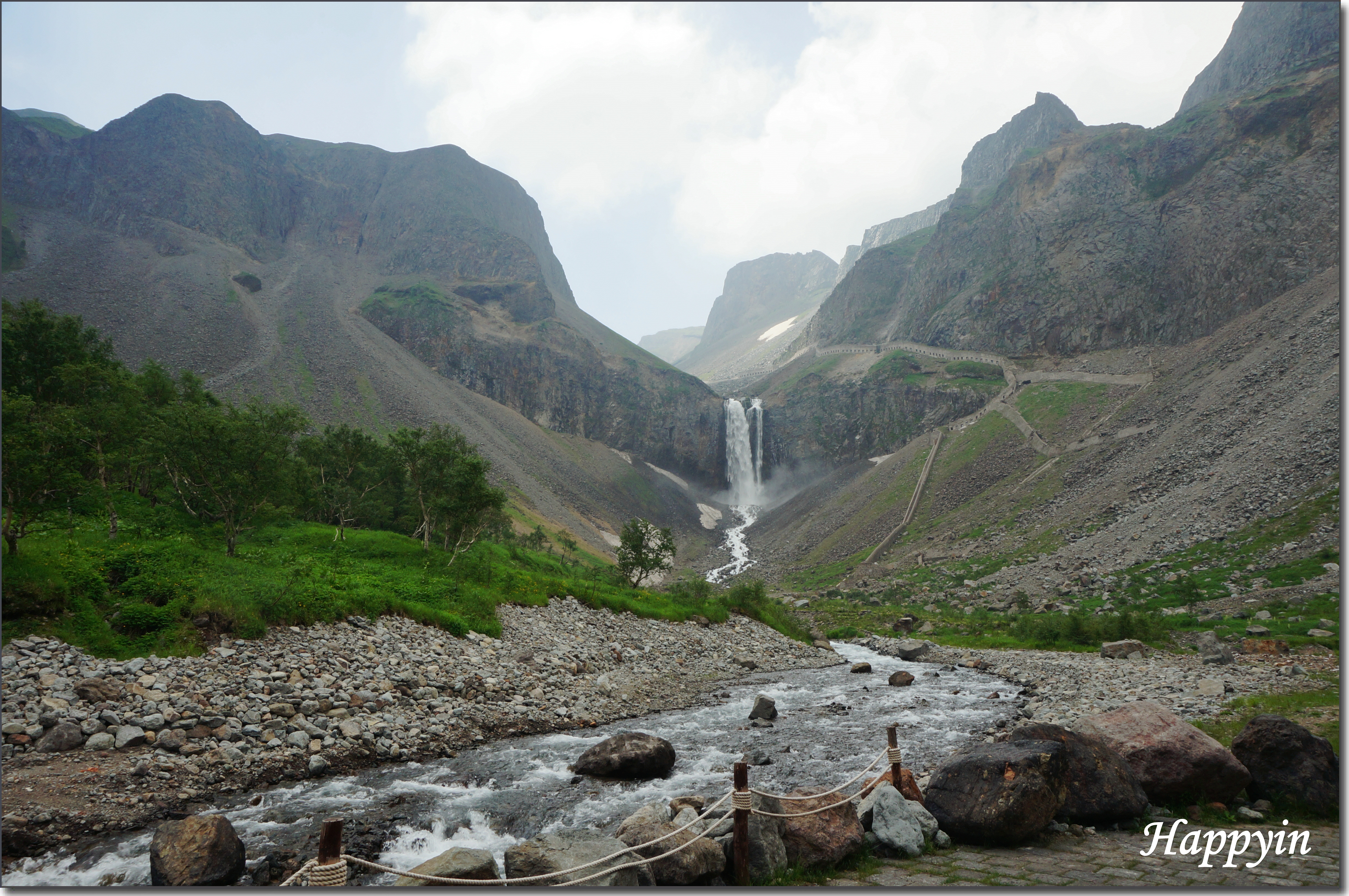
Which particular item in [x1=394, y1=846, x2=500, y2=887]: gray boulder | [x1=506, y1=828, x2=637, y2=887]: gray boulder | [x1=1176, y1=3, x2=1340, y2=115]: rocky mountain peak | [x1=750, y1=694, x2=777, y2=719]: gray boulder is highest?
[x1=1176, y1=3, x2=1340, y2=115]: rocky mountain peak

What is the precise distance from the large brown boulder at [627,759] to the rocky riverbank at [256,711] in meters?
3.99

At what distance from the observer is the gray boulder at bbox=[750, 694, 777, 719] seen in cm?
2088

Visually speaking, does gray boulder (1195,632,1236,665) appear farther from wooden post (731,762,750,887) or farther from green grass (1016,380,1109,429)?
green grass (1016,380,1109,429)

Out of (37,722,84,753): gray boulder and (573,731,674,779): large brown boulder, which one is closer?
(37,722,84,753): gray boulder

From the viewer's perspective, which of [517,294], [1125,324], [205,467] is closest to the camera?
[205,467]

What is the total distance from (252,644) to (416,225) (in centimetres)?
20859

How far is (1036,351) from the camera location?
113 m

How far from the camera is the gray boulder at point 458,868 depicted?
8719 mm

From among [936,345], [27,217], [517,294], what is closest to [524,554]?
[936,345]

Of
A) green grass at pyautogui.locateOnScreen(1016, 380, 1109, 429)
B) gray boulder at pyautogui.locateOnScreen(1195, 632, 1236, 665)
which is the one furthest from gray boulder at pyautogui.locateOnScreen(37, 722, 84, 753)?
green grass at pyautogui.locateOnScreen(1016, 380, 1109, 429)

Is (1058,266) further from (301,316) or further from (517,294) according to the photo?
(301,316)

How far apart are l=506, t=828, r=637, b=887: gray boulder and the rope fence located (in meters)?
0.06

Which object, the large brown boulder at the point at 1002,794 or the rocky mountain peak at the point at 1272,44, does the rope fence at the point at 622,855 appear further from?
the rocky mountain peak at the point at 1272,44
